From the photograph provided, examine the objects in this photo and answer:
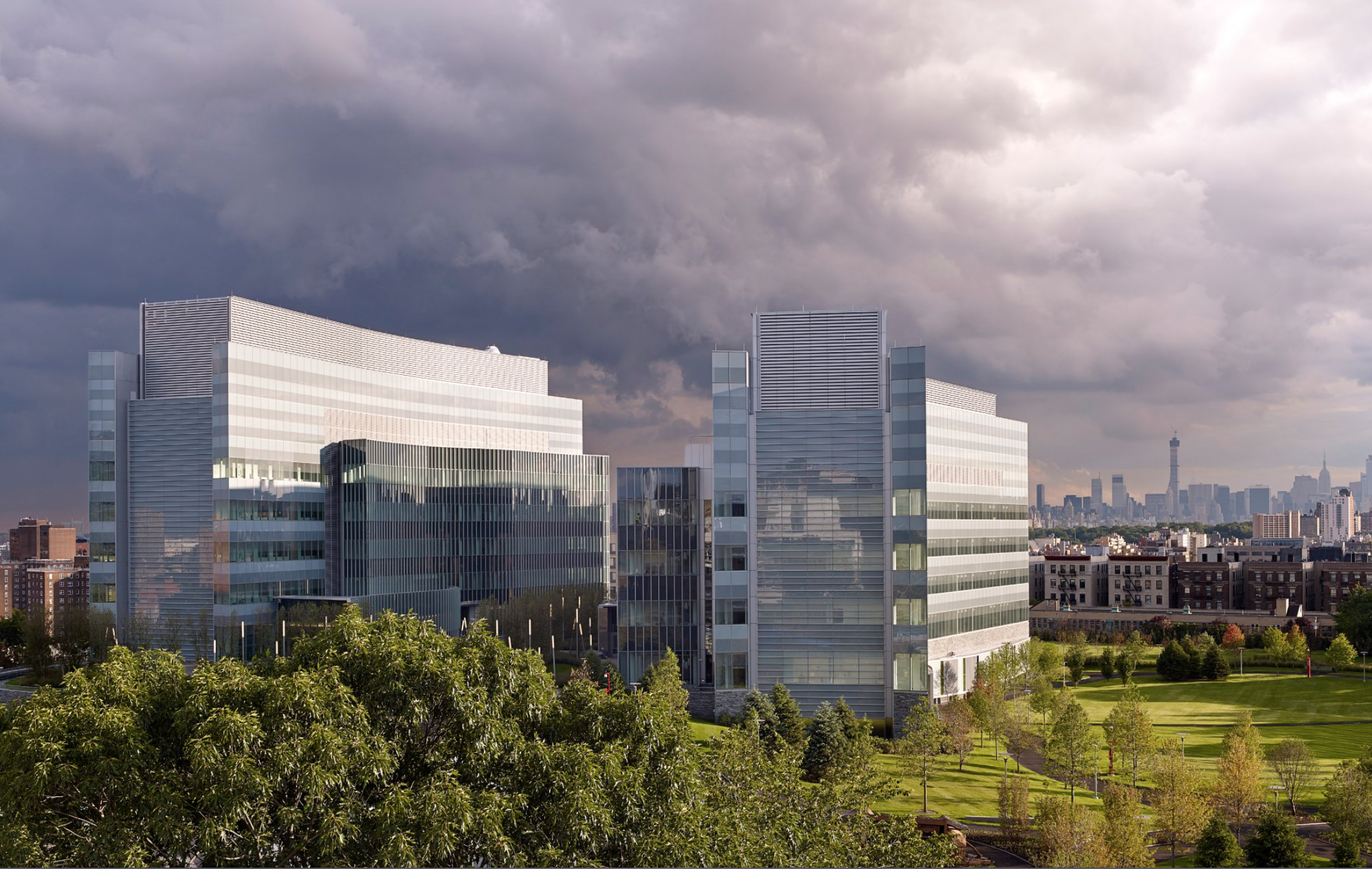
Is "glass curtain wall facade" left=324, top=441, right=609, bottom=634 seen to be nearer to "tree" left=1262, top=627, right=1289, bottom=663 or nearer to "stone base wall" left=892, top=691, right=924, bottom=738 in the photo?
"stone base wall" left=892, top=691, right=924, bottom=738

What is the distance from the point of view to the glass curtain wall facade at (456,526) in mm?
119562

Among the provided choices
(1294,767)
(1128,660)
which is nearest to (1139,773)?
(1294,767)

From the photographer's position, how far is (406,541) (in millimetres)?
124688

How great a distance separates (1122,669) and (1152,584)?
67.7 metres

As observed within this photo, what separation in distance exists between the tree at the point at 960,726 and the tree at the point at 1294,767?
19403mm

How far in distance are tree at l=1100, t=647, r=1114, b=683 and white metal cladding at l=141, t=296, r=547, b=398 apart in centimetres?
8949

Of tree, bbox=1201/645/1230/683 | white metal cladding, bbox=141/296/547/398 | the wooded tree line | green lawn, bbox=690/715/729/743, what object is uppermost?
white metal cladding, bbox=141/296/547/398

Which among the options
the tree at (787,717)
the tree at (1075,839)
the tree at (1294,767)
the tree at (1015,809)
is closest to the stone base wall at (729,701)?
the tree at (787,717)

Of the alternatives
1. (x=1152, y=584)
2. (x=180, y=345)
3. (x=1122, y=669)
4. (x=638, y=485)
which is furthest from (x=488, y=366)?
(x=1152, y=584)

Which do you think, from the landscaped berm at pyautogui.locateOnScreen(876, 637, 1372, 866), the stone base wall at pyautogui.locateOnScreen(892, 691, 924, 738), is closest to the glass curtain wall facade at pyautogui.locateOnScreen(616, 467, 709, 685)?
the stone base wall at pyautogui.locateOnScreen(892, 691, 924, 738)

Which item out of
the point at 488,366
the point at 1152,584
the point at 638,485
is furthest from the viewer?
the point at 1152,584

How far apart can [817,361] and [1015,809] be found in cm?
4201

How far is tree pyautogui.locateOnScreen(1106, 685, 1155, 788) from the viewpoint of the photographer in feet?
205

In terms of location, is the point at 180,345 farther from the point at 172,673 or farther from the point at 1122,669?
the point at 1122,669
